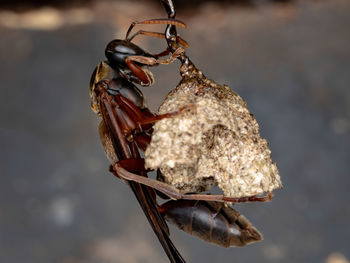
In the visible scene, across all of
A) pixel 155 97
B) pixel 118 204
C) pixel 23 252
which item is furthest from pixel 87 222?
pixel 155 97

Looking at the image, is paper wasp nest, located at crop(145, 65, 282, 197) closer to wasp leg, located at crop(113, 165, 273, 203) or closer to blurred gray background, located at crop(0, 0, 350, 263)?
wasp leg, located at crop(113, 165, 273, 203)

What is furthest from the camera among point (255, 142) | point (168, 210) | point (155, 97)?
point (155, 97)

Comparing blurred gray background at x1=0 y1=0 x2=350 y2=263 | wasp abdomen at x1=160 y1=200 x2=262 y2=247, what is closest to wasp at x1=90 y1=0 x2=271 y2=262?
wasp abdomen at x1=160 y1=200 x2=262 y2=247

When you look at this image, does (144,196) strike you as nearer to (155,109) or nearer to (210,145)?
(210,145)

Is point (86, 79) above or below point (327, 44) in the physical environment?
above

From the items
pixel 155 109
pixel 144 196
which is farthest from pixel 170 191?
pixel 155 109

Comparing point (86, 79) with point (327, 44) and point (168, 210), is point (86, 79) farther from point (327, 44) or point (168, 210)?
point (168, 210)

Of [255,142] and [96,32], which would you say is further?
[96,32]
